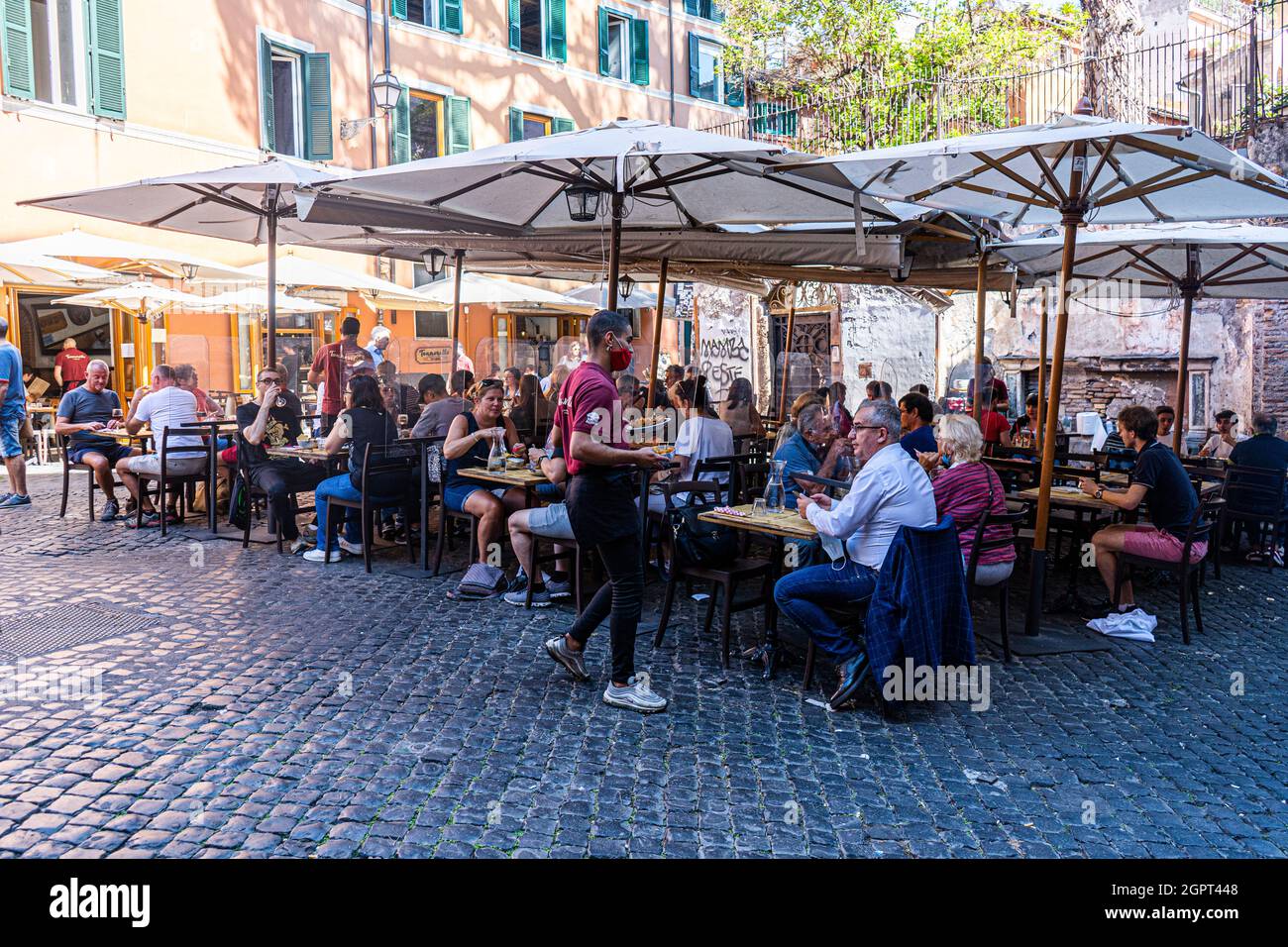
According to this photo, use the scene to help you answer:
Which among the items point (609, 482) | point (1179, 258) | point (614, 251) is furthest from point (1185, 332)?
point (609, 482)

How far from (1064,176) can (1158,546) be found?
2780 millimetres

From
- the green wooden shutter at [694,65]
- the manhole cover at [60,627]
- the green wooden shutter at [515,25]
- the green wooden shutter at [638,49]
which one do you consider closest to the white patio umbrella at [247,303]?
the manhole cover at [60,627]

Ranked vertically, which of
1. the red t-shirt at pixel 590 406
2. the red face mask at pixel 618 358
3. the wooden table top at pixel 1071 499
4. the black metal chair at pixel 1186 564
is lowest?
the black metal chair at pixel 1186 564

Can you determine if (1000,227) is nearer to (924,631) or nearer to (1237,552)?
(1237,552)

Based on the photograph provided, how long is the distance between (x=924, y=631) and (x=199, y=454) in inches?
258

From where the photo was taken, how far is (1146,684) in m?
5.37

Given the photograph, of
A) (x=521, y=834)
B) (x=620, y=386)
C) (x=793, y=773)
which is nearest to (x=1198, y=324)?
(x=620, y=386)

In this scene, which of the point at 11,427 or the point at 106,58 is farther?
the point at 106,58

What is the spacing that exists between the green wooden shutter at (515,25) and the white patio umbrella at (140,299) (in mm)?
11423

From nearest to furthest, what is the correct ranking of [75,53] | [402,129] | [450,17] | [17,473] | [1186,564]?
[1186,564]
[17,473]
[75,53]
[402,129]
[450,17]

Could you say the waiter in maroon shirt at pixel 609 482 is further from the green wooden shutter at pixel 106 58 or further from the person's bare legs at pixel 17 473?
the green wooden shutter at pixel 106 58

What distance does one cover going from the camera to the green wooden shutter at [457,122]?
21453 mm

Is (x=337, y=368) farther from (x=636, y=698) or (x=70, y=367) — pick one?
(x=636, y=698)

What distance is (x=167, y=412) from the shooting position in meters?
8.75
